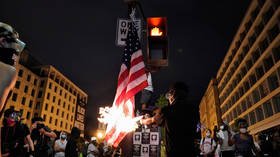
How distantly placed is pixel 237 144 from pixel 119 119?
3871 millimetres

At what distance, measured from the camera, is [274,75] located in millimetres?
30922

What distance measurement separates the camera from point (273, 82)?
31188mm

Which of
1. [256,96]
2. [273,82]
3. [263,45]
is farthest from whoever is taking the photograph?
[256,96]

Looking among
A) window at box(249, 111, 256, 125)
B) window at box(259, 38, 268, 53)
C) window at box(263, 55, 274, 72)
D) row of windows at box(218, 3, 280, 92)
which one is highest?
row of windows at box(218, 3, 280, 92)

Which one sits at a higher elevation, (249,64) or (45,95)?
(249,64)

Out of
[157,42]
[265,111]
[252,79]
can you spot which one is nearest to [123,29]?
[157,42]

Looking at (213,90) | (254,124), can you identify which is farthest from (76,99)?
(254,124)

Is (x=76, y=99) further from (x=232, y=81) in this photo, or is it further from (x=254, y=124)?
(x=254, y=124)

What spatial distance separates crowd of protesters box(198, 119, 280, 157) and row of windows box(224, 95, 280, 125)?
24443 mm

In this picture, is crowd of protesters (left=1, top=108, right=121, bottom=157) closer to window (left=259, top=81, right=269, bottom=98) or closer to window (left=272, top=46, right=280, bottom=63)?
window (left=272, top=46, right=280, bottom=63)

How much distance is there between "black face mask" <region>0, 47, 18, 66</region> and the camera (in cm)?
215

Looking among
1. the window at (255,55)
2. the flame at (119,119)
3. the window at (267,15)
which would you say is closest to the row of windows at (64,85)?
the window at (255,55)

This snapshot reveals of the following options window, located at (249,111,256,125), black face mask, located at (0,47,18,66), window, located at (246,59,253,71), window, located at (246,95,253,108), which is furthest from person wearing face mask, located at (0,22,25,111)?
window, located at (246,59,253,71)

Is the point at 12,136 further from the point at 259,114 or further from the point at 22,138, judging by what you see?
the point at 259,114
